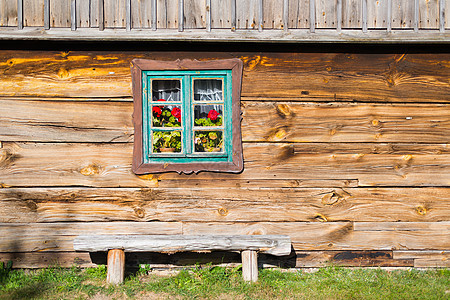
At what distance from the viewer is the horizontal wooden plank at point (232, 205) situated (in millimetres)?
4453

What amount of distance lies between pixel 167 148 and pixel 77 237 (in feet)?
4.55

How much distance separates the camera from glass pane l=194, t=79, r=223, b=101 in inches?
177

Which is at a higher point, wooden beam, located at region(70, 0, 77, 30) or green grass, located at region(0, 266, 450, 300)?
wooden beam, located at region(70, 0, 77, 30)

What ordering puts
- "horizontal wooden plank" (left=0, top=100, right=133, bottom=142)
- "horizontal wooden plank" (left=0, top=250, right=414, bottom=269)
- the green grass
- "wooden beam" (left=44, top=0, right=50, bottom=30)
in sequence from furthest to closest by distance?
1. "horizontal wooden plank" (left=0, top=250, right=414, bottom=269)
2. "horizontal wooden plank" (left=0, top=100, right=133, bottom=142)
3. "wooden beam" (left=44, top=0, right=50, bottom=30)
4. the green grass

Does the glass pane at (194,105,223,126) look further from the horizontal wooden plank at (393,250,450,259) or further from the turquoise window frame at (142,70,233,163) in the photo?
the horizontal wooden plank at (393,250,450,259)

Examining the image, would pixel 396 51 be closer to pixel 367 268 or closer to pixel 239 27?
pixel 239 27

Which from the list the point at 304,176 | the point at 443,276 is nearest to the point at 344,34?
the point at 304,176

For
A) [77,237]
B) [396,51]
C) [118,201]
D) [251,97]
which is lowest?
[77,237]

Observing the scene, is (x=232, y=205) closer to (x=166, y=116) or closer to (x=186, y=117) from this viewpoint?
(x=186, y=117)

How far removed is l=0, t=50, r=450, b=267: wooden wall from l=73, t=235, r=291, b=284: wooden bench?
26cm

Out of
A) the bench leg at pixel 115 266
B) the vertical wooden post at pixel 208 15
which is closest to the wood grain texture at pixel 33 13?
the vertical wooden post at pixel 208 15

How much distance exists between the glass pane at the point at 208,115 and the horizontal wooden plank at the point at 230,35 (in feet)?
2.54

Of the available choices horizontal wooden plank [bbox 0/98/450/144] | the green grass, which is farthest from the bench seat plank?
horizontal wooden plank [bbox 0/98/450/144]

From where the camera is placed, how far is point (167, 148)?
14.6 feet
